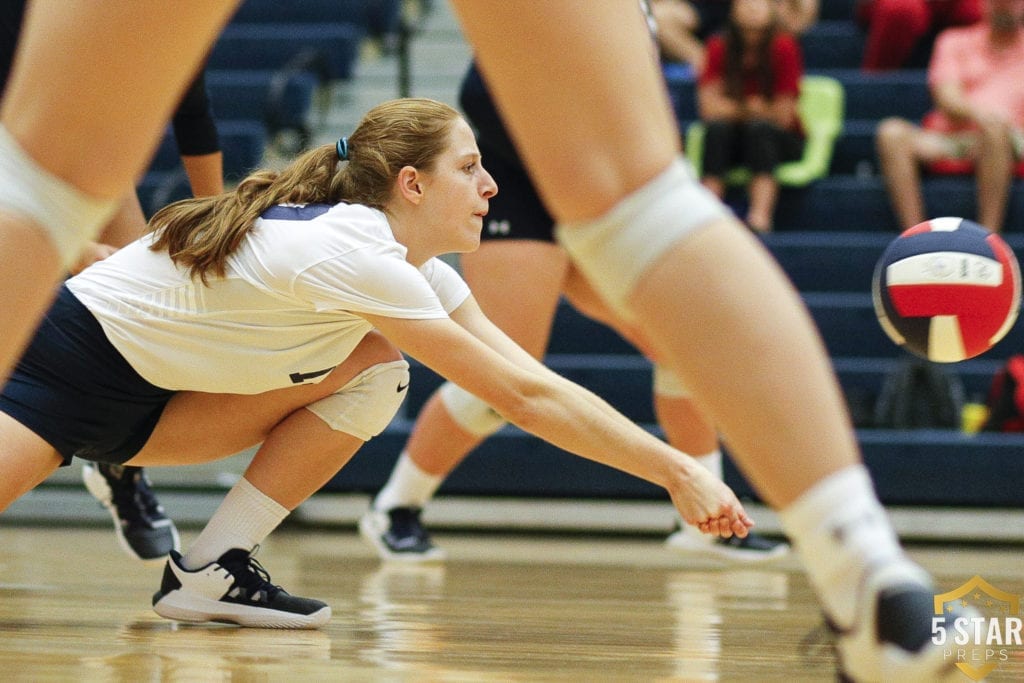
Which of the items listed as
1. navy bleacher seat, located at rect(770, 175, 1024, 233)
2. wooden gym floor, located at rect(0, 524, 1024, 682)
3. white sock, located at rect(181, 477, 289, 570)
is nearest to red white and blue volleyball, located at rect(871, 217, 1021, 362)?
wooden gym floor, located at rect(0, 524, 1024, 682)

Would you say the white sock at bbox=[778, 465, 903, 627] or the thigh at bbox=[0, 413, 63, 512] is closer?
the white sock at bbox=[778, 465, 903, 627]

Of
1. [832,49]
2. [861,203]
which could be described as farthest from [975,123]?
[832,49]

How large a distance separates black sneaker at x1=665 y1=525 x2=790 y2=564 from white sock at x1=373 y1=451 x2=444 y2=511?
0.65m

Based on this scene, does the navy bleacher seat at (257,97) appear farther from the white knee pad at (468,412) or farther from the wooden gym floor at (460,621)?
the white knee pad at (468,412)

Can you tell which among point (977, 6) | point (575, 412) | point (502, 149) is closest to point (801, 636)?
point (575, 412)

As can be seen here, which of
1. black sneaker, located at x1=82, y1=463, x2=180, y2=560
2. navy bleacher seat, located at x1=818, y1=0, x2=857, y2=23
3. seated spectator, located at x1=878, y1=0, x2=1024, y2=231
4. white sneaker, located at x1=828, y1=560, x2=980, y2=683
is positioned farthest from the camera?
navy bleacher seat, located at x1=818, y1=0, x2=857, y2=23

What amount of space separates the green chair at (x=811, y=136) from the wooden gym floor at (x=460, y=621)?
2117 mm

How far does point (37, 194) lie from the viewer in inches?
43.4

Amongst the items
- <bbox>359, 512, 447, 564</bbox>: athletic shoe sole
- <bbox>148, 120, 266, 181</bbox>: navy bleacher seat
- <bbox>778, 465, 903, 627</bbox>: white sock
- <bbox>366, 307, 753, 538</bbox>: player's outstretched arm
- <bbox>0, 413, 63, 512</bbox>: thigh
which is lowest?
<bbox>359, 512, 447, 564</bbox>: athletic shoe sole

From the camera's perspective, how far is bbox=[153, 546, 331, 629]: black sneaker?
2.13m

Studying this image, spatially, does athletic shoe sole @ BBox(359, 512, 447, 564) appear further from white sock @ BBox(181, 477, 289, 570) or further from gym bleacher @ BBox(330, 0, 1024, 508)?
white sock @ BBox(181, 477, 289, 570)

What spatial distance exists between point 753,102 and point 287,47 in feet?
8.07

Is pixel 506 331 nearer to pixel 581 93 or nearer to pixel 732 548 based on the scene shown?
pixel 732 548

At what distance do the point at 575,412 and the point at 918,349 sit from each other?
0.86 meters
